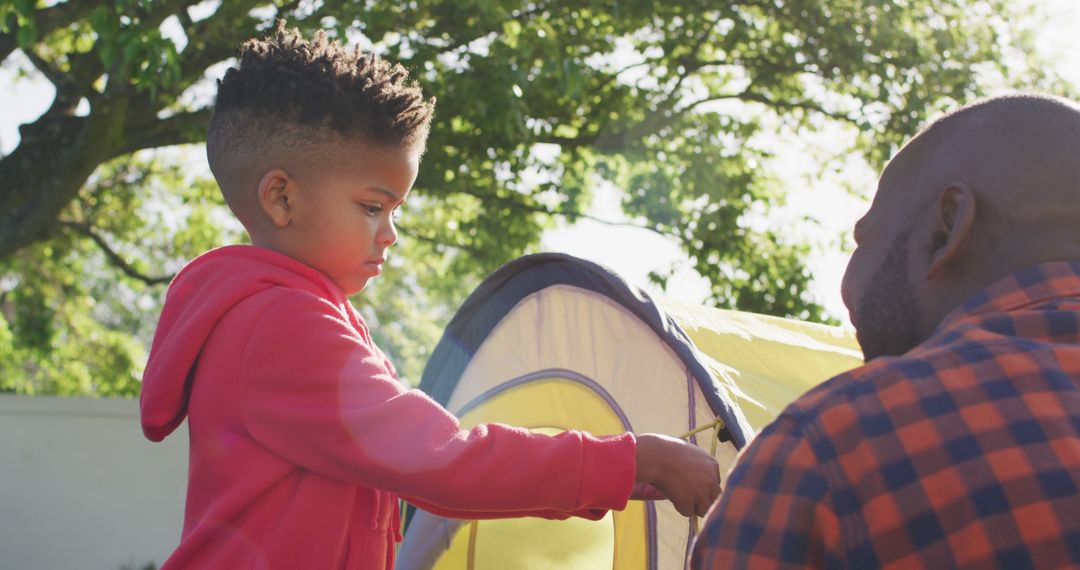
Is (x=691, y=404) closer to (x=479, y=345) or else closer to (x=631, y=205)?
(x=479, y=345)

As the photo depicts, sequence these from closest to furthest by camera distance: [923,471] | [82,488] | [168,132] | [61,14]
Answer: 1. [923,471]
2. [61,14]
3. [168,132]
4. [82,488]

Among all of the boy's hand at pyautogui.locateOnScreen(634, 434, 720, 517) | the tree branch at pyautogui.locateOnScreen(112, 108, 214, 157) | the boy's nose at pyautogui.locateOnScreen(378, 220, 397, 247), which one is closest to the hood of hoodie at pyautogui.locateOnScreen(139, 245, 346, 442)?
the boy's nose at pyautogui.locateOnScreen(378, 220, 397, 247)

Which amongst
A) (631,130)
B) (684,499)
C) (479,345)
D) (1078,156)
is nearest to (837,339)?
(479,345)

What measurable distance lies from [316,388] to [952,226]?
2.79 ft

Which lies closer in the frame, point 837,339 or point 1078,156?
point 1078,156

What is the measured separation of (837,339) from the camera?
3.26 metres

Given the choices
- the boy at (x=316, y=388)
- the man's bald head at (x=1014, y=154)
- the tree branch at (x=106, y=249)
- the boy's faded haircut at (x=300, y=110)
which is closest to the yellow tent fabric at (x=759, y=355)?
the boy at (x=316, y=388)

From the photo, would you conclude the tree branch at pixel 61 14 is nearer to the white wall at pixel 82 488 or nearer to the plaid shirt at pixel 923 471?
the white wall at pixel 82 488

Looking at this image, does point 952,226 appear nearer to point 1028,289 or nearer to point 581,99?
point 1028,289

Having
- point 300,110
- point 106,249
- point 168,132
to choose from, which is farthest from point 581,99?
point 300,110

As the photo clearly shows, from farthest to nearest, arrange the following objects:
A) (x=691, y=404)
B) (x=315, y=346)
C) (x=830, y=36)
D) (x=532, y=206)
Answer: (x=532, y=206) < (x=830, y=36) < (x=691, y=404) < (x=315, y=346)

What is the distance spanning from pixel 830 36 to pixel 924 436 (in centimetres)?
679

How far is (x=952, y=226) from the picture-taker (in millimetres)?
1184

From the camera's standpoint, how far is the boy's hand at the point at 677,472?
5.12ft
